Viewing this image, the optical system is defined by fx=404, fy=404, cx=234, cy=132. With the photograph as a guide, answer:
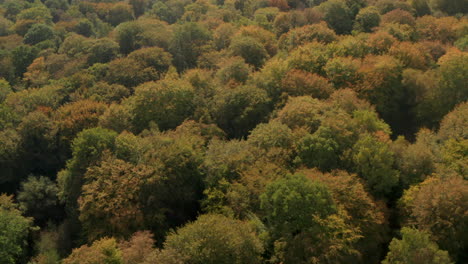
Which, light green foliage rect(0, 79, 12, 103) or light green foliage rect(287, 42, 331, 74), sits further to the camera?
light green foliage rect(0, 79, 12, 103)

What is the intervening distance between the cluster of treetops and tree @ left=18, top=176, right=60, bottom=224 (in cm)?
18

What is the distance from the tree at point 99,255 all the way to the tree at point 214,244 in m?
5.00

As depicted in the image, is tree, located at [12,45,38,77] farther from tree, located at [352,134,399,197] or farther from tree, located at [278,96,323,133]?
tree, located at [352,134,399,197]

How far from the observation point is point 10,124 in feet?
187

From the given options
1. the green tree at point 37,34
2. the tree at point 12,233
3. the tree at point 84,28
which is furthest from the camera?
the tree at point 84,28

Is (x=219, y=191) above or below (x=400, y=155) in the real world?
below

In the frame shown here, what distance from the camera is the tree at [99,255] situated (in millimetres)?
34062

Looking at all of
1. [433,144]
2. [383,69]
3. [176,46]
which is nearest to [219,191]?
[433,144]

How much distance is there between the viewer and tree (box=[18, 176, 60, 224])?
1951 inches

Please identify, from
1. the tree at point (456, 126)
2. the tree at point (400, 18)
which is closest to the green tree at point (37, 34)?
the tree at point (400, 18)

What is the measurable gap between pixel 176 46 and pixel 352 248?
53928 millimetres

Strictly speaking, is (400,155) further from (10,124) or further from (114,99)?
(10,124)

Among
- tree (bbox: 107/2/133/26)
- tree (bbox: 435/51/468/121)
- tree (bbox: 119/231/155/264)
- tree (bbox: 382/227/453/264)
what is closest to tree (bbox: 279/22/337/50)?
tree (bbox: 435/51/468/121)

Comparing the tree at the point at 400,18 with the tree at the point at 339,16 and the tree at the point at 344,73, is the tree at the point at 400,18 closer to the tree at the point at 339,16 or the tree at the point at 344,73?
the tree at the point at 339,16
